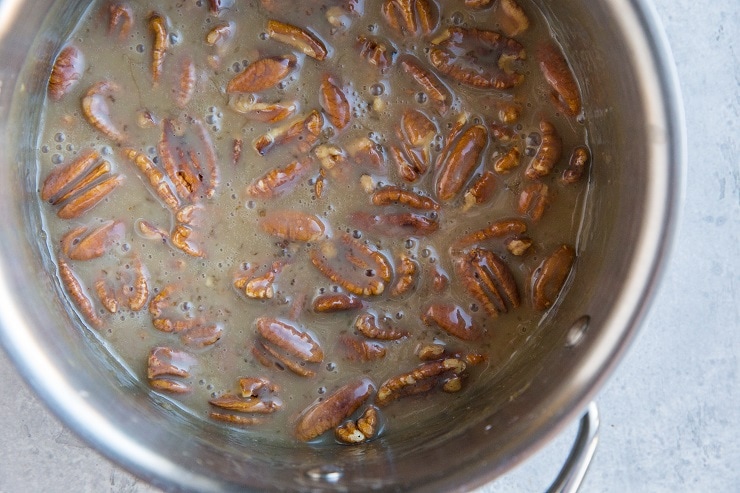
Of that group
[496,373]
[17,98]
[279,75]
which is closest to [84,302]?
[17,98]

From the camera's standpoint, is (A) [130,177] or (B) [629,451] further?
(B) [629,451]

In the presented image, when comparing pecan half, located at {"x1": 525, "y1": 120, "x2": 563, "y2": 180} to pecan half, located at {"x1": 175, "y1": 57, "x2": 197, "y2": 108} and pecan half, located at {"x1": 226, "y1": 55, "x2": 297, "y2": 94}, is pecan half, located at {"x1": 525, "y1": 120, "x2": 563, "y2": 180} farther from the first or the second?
pecan half, located at {"x1": 175, "y1": 57, "x2": 197, "y2": 108}

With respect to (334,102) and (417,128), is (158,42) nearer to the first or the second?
(334,102)

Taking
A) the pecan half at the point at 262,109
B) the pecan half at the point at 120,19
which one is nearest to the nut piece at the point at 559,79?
the pecan half at the point at 262,109

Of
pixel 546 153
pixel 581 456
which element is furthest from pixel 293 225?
pixel 581 456

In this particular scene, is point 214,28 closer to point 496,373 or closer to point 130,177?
point 130,177

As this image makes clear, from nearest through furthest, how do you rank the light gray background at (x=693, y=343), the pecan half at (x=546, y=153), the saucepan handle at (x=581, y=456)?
the saucepan handle at (x=581, y=456)
the pecan half at (x=546, y=153)
the light gray background at (x=693, y=343)

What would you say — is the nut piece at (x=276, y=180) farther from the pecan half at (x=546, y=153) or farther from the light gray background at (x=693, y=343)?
the light gray background at (x=693, y=343)
